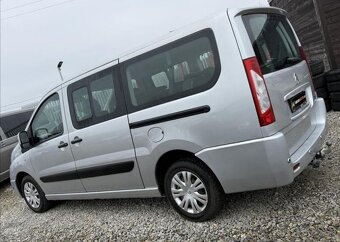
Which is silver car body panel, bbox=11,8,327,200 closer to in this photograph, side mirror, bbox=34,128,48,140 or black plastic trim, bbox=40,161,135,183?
black plastic trim, bbox=40,161,135,183

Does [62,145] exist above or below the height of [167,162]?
above

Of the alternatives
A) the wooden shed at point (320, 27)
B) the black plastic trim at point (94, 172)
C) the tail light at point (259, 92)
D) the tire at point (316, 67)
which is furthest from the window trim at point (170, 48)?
the wooden shed at point (320, 27)

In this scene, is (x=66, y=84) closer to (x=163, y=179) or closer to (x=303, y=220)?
(x=163, y=179)

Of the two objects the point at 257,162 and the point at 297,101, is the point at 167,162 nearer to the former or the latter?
the point at 257,162

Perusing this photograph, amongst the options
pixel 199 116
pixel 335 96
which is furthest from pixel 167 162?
pixel 335 96

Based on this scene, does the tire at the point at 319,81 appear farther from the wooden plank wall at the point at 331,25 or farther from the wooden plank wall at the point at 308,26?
the wooden plank wall at the point at 308,26

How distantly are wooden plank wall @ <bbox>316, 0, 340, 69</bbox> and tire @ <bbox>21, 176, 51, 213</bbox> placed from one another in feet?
20.4

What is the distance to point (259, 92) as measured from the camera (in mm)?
3023

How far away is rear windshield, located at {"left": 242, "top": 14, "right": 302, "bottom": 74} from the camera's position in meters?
3.23

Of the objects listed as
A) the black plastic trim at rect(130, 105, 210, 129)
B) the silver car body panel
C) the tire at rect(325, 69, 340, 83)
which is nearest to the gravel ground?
the silver car body panel

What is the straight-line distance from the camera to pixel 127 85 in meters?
3.93

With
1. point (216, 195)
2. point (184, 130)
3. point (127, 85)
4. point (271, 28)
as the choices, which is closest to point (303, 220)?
point (216, 195)

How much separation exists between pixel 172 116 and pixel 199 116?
1.03 feet

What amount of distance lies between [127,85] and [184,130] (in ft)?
3.01
